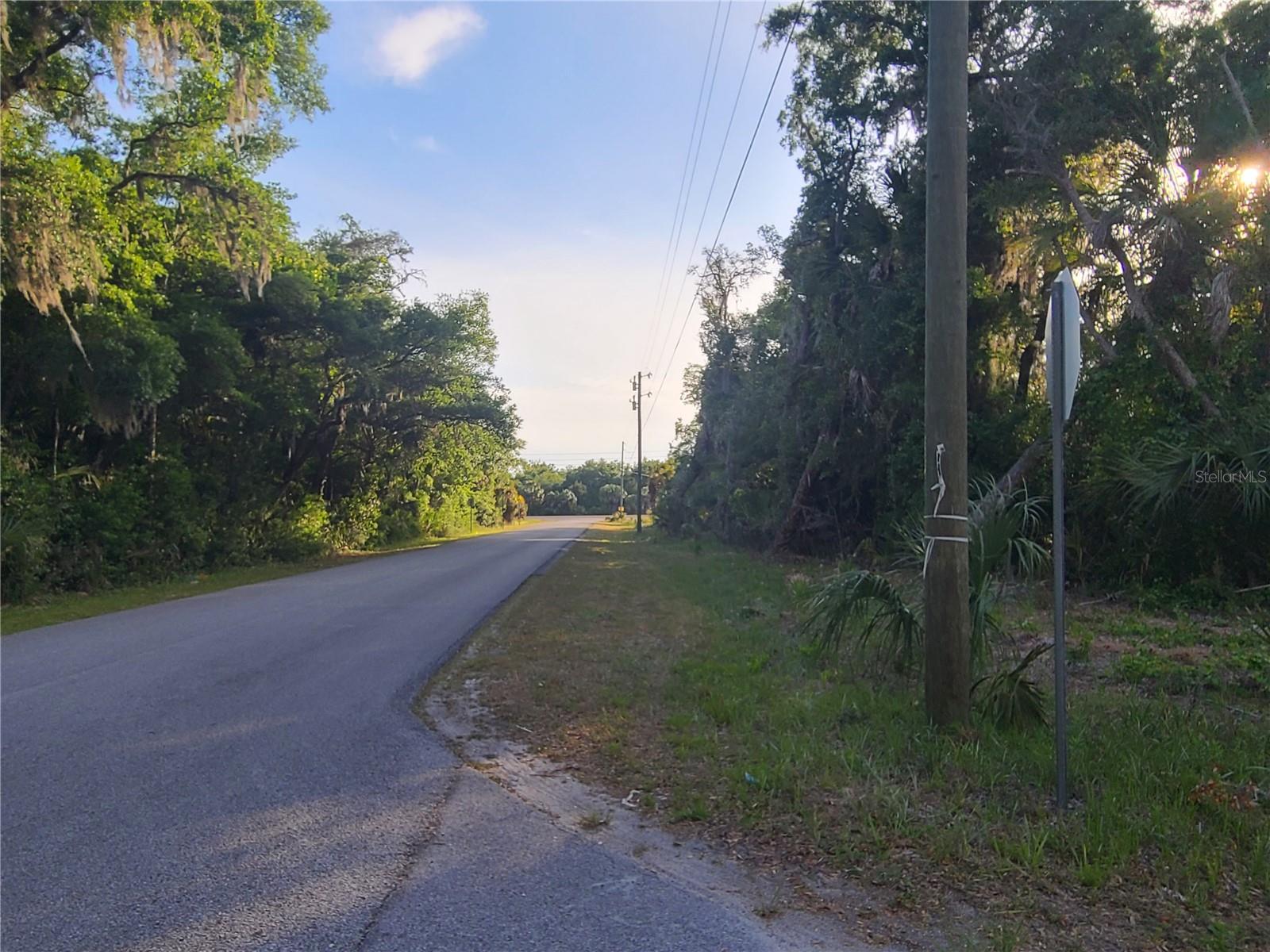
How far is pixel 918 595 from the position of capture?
23.2ft

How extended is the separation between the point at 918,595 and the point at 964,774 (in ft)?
7.06

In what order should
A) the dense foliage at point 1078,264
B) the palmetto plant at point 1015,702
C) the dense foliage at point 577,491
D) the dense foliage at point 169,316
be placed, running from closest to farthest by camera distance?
the palmetto plant at point 1015,702
the dense foliage at point 1078,264
the dense foliage at point 169,316
the dense foliage at point 577,491

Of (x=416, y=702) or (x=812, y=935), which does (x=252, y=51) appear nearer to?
(x=416, y=702)

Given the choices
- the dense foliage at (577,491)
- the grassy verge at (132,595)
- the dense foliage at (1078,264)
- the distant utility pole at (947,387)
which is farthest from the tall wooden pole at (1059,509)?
the dense foliage at (577,491)

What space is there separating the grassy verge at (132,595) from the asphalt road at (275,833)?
5051 mm

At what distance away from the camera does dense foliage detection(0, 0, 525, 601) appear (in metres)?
15.3

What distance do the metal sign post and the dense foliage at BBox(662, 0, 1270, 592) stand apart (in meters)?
7.53

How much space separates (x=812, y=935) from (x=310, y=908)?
2.11 m

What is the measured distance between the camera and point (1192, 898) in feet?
12.2

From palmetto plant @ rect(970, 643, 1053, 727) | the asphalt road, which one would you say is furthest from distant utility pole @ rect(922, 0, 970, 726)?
the asphalt road

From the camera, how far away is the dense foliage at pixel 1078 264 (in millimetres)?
12648

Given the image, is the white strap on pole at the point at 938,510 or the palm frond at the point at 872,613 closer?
the white strap on pole at the point at 938,510

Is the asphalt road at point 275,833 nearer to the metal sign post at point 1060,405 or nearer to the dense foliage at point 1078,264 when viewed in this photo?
the metal sign post at point 1060,405

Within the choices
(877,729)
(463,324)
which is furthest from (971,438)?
(463,324)
